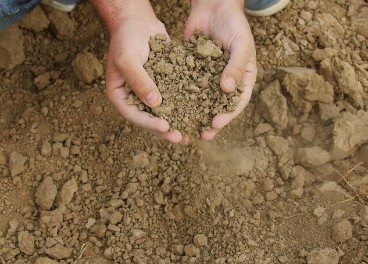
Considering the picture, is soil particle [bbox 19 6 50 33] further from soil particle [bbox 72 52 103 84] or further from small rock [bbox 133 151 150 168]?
small rock [bbox 133 151 150 168]

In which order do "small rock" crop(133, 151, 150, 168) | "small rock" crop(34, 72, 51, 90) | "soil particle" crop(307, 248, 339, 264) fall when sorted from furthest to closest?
"small rock" crop(34, 72, 51, 90) → "small rock" crop(133, 151, 150, 168) → "soil particle" crop(307, 248, 339, 264)

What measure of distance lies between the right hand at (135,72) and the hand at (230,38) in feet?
0.44

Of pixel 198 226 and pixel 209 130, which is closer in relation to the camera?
pixel 209 130

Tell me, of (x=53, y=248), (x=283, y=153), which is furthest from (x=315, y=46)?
(x=53, y=248)

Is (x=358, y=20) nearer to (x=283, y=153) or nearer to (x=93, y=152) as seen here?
(x=283, y=153)

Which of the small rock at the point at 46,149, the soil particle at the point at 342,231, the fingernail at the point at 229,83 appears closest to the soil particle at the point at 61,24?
the small rock at the point at 46,149

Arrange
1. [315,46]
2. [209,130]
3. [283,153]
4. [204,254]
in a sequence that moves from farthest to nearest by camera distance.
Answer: [315,46], [283,153], [204,254], [209,130]

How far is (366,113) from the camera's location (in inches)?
85.4

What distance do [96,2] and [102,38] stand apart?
1.34 feet

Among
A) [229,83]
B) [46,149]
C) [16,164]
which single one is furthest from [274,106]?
[16,164]

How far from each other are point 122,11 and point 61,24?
1.86 feet

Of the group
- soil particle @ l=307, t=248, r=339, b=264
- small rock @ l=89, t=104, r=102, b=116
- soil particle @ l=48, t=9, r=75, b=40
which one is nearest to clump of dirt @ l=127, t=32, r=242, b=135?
small rock @ l=89, t=104, r=102, b=116

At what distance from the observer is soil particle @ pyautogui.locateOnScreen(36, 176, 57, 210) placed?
200 cm

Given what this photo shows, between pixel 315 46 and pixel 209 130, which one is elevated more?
pixel 209 130
